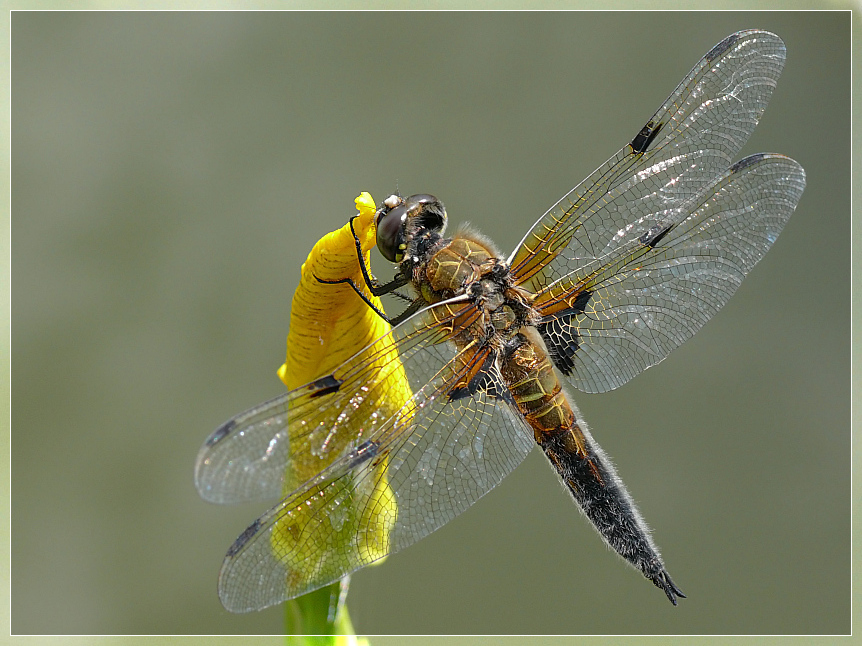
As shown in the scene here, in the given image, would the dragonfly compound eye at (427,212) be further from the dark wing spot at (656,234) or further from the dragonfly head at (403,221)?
the dark wing spot at (656,234)

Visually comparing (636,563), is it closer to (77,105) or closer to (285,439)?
(285,439)

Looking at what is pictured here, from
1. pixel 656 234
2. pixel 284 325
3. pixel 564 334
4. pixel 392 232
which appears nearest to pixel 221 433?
pixel 392 232

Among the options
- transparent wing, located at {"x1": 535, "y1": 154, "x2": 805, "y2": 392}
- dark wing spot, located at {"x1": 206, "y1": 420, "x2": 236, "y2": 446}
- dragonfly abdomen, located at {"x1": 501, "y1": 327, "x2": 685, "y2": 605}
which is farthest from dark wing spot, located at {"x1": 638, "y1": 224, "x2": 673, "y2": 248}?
dark wing spot, located at {"x1": 206, "y1": 420, "x2": 236, "y2": 446}

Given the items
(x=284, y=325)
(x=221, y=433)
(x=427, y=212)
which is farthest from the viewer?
(x=284, y=325)

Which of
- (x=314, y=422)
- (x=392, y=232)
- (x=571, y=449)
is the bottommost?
(x=571, y=449)

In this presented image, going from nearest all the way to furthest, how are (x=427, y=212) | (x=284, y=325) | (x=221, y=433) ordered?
(x=221, y=433)
(x=427, y=212)
(x=284, y=325)

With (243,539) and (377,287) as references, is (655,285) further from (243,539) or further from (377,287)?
(243,539)
